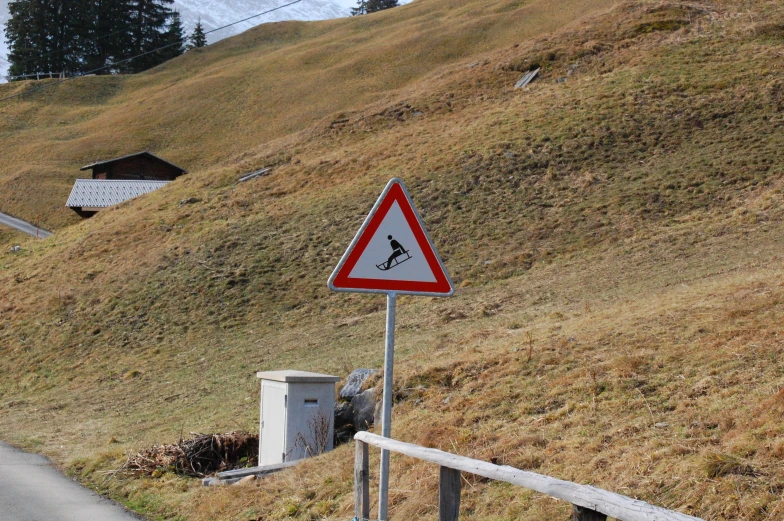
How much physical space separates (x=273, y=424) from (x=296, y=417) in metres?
0.34

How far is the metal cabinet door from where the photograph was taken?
864 centimetres

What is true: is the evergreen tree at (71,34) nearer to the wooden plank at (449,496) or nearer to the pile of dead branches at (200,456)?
the pile of dead branches at (200,456)

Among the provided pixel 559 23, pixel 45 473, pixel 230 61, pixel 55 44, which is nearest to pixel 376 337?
pixel 45 473

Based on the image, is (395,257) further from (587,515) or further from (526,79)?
(526,79)

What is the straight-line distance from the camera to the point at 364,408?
9.66m

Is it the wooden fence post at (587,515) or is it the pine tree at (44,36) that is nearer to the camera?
the wooden fence post at (587,515)

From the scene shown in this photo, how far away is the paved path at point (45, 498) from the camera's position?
25.4 feet

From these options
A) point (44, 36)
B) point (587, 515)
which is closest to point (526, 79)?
point (587, 515)

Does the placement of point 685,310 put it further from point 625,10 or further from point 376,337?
point 625,10

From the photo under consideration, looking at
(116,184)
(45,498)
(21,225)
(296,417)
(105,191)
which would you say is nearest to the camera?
(45,498)

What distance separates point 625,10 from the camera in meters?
44.3

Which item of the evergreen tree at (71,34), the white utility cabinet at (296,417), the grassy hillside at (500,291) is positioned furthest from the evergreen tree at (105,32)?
the white utility cabinet at (296,417)

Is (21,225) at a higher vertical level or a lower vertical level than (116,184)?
lower

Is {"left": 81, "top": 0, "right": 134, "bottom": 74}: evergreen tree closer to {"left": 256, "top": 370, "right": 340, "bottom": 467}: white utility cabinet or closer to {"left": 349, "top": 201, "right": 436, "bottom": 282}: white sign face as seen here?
{"left": 256, "top": 370, "right": 340, "bottom": 467}: white utility cabinet
